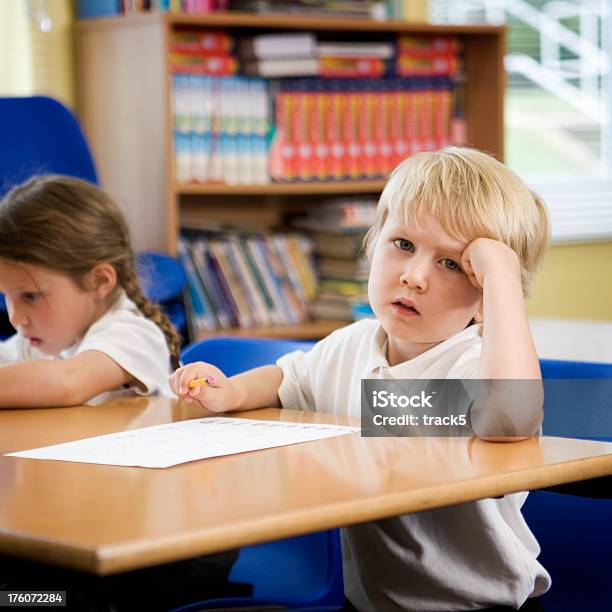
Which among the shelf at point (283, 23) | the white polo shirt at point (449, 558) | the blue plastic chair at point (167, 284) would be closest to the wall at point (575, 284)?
the shelf at point (283, 23)

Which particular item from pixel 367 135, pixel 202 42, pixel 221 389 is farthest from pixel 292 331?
pixel 221 389

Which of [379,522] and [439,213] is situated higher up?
[439,213]

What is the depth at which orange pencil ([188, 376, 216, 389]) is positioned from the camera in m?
1.34

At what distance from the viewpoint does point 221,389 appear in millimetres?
1374

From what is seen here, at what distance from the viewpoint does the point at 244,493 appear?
3.01ft

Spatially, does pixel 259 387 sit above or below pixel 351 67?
below

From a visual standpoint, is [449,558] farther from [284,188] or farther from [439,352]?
[284,188]

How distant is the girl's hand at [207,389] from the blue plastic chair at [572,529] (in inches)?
15.6

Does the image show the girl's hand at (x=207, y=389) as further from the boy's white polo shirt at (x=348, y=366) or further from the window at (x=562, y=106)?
the window at (x=562, y=106)

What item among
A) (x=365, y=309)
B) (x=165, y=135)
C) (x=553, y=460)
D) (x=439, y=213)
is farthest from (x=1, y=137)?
(x=553, y=460)

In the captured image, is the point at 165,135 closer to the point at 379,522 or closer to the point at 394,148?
the point at 394,148

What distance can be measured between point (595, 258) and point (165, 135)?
2.10 metres

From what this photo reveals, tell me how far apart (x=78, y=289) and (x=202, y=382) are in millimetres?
573

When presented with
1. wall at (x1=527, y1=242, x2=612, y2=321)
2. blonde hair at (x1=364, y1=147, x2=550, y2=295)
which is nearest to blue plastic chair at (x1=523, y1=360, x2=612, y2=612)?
blonde hair at (x1=364, y1=147, x2=550, y2=295)
